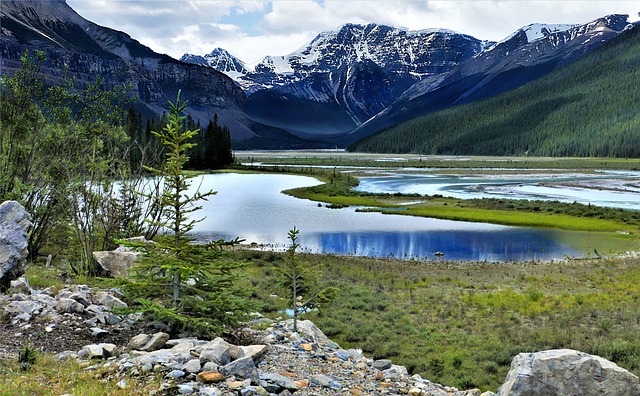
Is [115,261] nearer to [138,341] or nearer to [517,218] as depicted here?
[138,341]

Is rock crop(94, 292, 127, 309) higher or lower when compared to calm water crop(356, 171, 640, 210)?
higher

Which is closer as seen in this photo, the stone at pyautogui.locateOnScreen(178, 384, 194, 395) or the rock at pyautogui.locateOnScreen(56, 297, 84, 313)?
the stone at pyautogui.locateOnScreen(178, 384, 194, 395)

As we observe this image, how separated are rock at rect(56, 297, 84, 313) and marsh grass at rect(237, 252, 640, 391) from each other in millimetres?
9833

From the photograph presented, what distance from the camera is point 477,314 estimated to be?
2103 cm

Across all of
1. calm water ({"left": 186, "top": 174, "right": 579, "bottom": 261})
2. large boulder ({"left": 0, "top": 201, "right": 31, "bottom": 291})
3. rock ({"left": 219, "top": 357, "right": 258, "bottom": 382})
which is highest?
large boulder ({"left": 0, "top": 201, "right": 31, "bottom": 291})

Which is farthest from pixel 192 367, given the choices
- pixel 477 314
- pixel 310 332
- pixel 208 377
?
pixel 477 314

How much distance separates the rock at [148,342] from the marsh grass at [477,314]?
884cm

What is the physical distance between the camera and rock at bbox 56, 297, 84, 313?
1132cm

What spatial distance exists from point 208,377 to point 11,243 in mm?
8422

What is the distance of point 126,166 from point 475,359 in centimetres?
1939

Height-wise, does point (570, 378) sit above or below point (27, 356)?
below

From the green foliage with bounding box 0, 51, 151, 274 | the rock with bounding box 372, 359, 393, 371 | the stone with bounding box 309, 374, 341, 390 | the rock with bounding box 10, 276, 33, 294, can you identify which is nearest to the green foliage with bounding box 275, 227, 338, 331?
the rock with bounding box 372, 359, 393, 371

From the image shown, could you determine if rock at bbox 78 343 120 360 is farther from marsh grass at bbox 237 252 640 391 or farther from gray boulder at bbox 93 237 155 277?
marsh grass at bbox 237 252 640 391

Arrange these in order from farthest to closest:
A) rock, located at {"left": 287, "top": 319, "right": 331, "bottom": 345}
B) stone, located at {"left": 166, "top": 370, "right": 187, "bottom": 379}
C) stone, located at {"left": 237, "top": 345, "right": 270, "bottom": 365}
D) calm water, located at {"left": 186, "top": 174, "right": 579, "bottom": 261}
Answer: calm water, located at {"left": 186, "top": 174, "right": 579, "bottom": 261} < rock, located at {"left": 287, "top": 319, "right": 331, "bottom": 345} < stone, located at {"left": 237, "top": 345, "right": 270, "bottom": 365} < stone, located at {"left": 166, "top": 370, "right": 187, "bottom": 379}
